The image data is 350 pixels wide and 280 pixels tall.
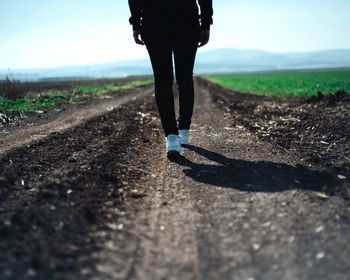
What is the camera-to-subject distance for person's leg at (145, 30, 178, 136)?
4.23 meters

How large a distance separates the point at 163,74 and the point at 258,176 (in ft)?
4.78

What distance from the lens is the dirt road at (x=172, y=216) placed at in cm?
190

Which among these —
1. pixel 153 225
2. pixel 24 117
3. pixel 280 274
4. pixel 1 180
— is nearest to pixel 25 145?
pixel 1 180

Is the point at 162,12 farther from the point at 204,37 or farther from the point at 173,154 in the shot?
the point at 173,154

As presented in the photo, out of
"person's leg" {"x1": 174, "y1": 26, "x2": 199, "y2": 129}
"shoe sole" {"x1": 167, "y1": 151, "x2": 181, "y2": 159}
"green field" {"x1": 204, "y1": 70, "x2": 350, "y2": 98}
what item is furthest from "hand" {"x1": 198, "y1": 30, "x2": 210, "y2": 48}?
"green field" {"x1": 204, "y1": 70, "x2": 350, "y2": 98}

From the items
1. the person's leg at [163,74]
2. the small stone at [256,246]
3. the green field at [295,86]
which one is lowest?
the green field at [295,86]

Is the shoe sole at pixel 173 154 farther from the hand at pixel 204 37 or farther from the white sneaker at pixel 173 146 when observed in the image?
the hand at pixel 204 37

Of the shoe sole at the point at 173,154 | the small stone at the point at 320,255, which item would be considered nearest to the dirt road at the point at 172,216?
the small stone at the point at 320,255

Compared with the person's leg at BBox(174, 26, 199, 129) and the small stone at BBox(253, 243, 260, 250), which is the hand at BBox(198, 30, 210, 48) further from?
the small stone at BBox(253, 243, 260, 250)

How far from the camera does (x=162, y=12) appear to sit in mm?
4195

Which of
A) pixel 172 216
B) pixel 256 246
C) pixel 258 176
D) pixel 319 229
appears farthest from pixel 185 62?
pixel 256 246

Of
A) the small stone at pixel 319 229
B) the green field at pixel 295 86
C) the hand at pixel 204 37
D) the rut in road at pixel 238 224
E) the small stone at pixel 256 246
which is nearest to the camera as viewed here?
the rut in road at pixel 238 224

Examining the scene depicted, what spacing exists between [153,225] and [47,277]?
0.74 metres

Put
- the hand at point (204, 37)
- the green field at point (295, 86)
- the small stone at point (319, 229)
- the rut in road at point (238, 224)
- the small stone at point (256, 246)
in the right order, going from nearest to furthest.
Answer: the rut in road at point (238, 224), the small stone at point (256, 246), the small stone at point (319, 229), the hand at point (204, 37), the green field at point (295, 86)
